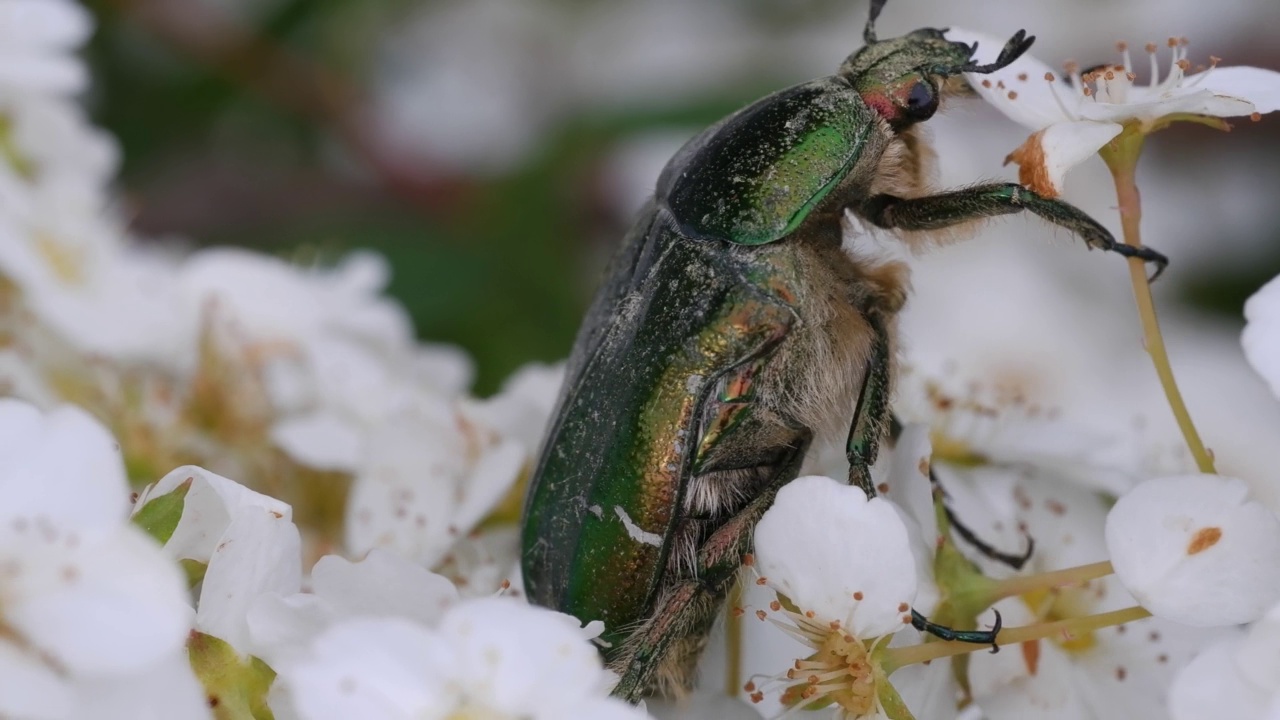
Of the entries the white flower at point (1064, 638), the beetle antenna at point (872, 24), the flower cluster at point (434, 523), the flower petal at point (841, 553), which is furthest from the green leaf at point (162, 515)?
the beetle antenna at point (872, 24)

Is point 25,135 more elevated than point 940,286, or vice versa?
point 25,135

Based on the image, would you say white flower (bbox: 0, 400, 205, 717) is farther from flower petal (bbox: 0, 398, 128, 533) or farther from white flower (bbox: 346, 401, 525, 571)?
white flower (bbox: 346, 401, 525, 571)

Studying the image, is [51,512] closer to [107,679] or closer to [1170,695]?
[107,679]

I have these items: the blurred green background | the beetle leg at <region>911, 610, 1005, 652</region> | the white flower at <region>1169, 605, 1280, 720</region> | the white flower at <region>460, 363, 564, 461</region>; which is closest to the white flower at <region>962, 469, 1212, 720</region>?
the beetle leg at <region>911, 610, 1005, 652</region>

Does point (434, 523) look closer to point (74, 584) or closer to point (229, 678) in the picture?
point (229, 678)

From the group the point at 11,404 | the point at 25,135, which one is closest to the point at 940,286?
the point at 25,135

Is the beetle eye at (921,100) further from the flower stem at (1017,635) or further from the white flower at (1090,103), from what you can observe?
the flower stem at (1017,635)

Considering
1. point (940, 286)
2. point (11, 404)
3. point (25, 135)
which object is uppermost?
point (11, 404)
